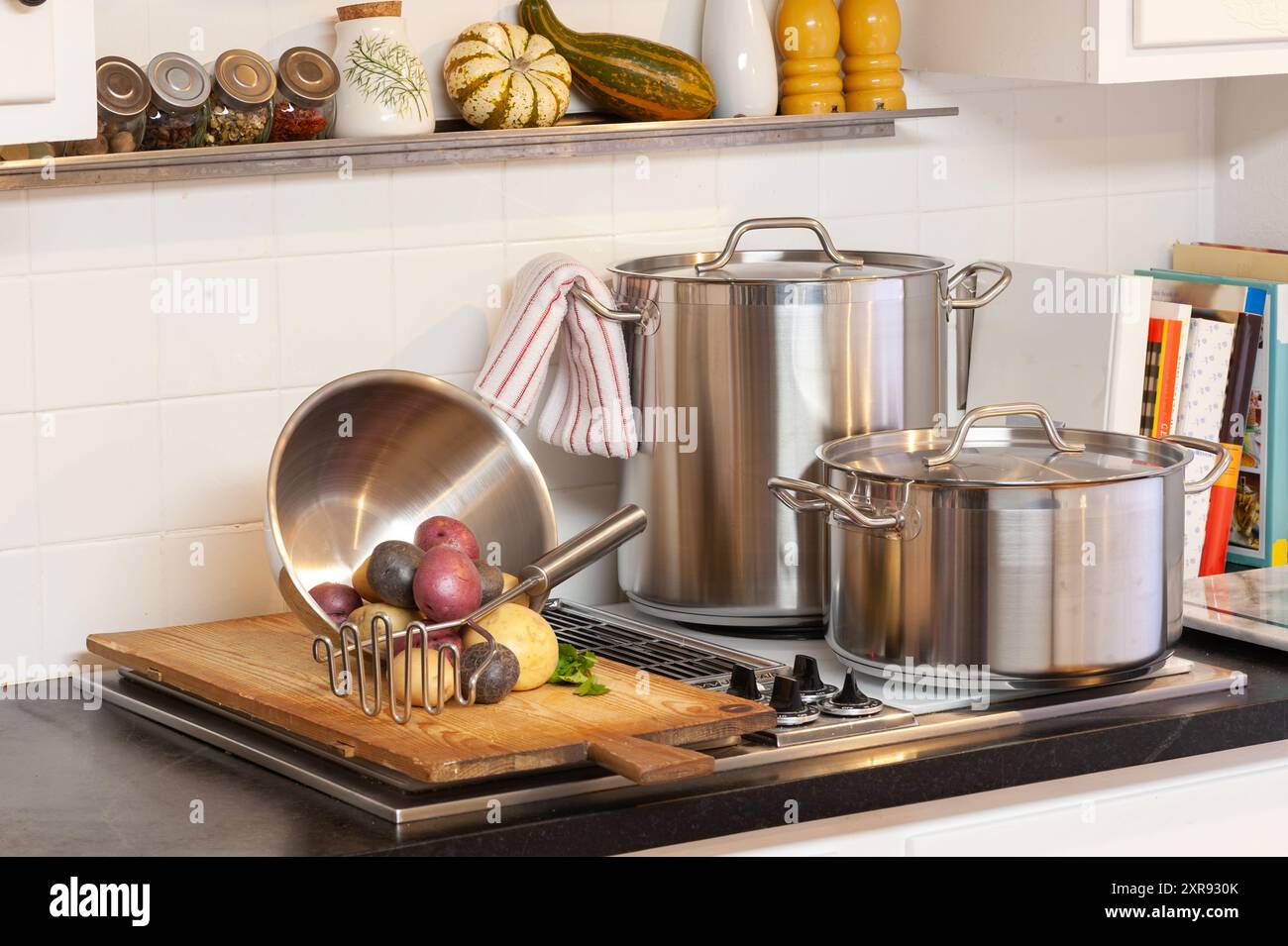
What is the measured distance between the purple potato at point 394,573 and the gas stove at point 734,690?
14 cm

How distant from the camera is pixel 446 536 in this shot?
1489mm

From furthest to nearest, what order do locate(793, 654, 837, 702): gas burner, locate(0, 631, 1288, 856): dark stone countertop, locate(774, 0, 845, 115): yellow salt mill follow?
locate(774, 0, 845, 115): yellow salt mill, locate(793, 654, 837, 702): gas burner, locate(0, 631, 1288, 856): dark stone countertop

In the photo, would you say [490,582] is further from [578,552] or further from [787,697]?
[787,697]

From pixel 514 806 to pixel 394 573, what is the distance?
0.27m


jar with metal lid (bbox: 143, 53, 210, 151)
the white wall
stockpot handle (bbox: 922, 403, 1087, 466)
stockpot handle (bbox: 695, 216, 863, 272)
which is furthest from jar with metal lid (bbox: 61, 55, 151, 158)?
the white wall

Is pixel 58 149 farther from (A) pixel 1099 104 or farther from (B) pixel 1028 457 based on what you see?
(A) pixel 1099 104

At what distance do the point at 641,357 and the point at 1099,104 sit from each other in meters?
0.80

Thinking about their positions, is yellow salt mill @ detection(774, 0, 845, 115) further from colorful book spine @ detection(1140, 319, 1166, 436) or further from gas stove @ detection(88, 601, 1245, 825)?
gas stove @ detection(88, 601, 1245, 825)

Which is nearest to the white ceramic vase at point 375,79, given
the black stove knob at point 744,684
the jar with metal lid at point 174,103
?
the jar with metal lid at point 174,103

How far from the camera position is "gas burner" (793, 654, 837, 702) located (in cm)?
142

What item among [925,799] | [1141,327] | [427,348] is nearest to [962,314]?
[1141,327]

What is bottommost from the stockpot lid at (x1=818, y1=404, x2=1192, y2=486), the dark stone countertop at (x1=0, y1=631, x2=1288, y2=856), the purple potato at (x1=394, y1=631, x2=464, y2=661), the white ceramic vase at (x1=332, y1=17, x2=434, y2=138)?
the dark stone countertop at (x1=0, y1=631, x2=1288, y2=856)

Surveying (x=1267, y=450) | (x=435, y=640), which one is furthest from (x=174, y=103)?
(x=1267, y=450)

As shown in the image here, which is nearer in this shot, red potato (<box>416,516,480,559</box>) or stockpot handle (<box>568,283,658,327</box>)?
red potato (<box>416,516,480,559</box>)
